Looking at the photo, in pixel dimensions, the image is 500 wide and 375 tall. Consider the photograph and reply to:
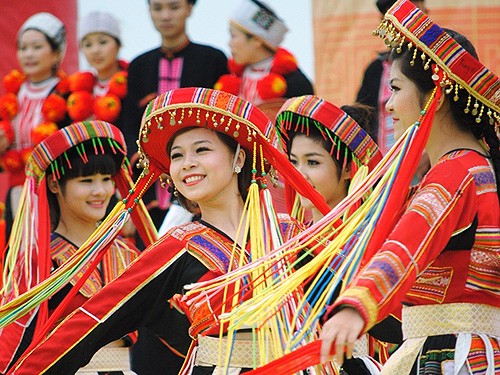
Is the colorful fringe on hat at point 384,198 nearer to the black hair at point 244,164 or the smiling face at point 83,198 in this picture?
the black hair at point 244,164

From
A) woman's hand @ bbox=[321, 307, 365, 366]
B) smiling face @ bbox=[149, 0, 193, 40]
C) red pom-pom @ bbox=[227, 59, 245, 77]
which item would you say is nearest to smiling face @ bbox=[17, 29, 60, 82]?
smiling face @ bbox=[149, 0, 193, 40]

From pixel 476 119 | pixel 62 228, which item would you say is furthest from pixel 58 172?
pixel 476 119

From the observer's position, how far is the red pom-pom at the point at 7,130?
732 cm

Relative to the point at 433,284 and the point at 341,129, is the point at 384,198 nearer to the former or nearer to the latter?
the point at 433,284

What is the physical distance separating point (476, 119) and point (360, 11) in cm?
353

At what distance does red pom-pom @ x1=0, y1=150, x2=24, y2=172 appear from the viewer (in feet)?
23.6

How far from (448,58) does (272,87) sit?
3111 mm

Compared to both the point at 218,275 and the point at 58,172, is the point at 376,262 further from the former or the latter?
the point at 58,172

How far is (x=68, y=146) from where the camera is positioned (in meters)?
4.92

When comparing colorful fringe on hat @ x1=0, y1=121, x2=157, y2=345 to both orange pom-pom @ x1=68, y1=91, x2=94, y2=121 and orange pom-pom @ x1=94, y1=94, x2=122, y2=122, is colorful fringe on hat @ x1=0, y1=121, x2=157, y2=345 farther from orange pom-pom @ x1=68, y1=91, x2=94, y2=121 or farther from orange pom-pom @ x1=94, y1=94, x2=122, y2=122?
orange pom-pom @ x1=68, y1=91, x2=94, y2=121

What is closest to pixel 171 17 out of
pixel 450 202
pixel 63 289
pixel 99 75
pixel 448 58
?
pixel 99 75

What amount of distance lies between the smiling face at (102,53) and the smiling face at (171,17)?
0.54 meters

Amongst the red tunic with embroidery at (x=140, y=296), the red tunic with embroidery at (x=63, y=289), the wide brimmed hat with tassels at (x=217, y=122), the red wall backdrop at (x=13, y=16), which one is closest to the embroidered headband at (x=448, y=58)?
the wide brimmed hat with tassels at (x=217, y=122)

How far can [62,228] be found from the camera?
5000mm
